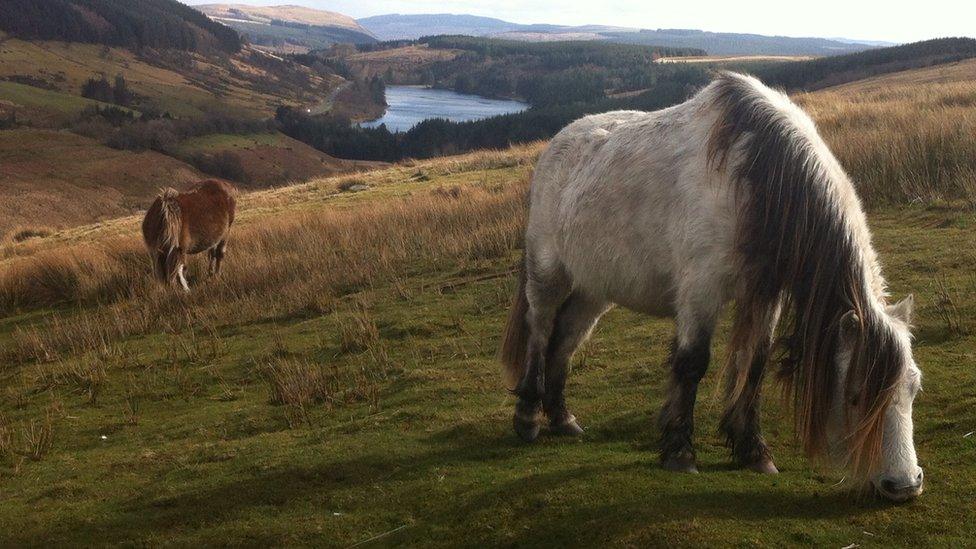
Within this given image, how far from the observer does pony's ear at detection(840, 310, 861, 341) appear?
3562 millimetres

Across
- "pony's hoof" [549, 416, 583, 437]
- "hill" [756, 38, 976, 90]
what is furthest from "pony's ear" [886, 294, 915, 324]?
"hill" [756, 38, 976, 90]

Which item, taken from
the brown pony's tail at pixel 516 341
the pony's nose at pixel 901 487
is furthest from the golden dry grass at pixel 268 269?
the pony's nose at pixel 901 487

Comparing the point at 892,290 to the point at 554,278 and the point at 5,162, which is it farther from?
the point at 5,162

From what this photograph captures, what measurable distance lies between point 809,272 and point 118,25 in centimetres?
15085

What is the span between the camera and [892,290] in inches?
298

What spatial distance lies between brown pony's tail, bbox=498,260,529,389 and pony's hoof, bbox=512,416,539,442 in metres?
0.52

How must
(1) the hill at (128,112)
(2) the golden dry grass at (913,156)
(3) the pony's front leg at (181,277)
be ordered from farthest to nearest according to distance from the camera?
(1) the hill at (128,112), (3) the pony's front leg at (181,277), (2) the golden dry grass at (913,156)

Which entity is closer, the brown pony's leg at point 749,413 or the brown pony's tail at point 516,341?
the brown pony's leg at point 749,413

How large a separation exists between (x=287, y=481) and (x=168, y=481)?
34.5 inches

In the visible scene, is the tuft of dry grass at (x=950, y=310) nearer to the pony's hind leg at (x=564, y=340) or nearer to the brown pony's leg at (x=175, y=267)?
the pony's hind leg at (x=564, y=340)

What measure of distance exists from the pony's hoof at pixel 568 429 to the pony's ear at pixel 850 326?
92.5 inches

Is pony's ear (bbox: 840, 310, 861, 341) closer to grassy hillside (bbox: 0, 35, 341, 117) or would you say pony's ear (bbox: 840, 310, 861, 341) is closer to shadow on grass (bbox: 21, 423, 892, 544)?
shadow on grass (bbox: 21, 423, 892, 544)

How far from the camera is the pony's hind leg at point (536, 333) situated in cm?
558

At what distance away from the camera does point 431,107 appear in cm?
13612
